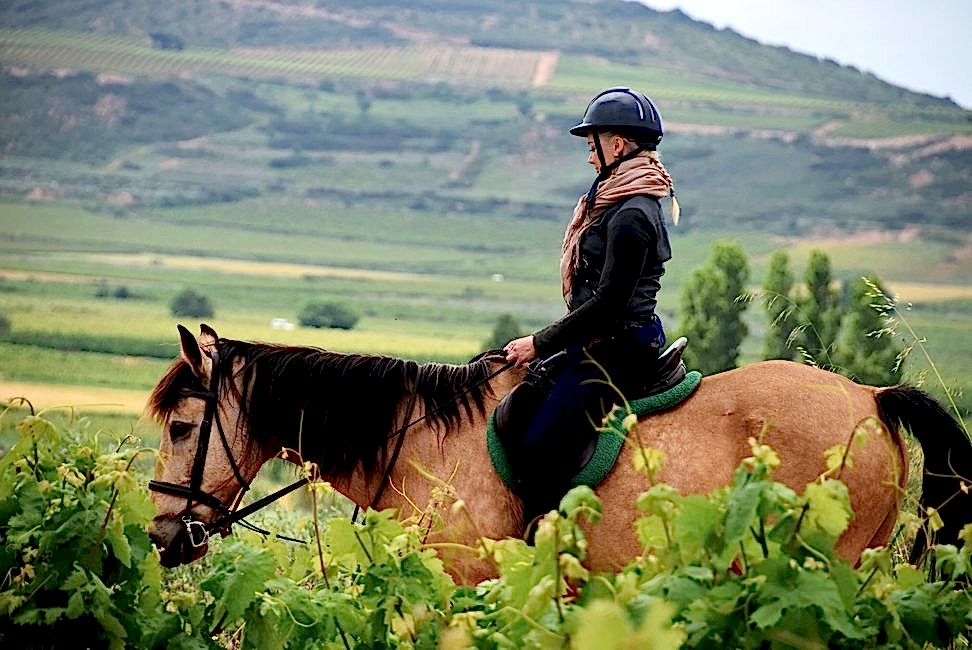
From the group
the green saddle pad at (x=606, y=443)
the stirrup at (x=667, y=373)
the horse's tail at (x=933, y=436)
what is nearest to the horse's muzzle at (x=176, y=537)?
the green saddle pad at (x=606, y=443)

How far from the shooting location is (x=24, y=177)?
185m

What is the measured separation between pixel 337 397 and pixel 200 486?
0.72 m

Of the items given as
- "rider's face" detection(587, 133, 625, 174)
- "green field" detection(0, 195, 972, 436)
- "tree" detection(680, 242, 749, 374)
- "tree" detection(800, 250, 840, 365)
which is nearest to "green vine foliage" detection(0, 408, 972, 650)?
"rider's face" detection(587, 133, 625, 174)

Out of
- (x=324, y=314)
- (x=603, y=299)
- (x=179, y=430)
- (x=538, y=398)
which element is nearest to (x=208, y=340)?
(x=179, y=430)

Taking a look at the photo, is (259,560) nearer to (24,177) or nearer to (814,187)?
(814,187)

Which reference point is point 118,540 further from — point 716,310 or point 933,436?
point 716,310

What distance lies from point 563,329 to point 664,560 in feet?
8.23

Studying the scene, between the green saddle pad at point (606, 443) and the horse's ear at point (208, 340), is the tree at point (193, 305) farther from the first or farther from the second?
the green saddle pad at point (606, 443)

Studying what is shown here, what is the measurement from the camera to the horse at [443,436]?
Result: 5.64 meters

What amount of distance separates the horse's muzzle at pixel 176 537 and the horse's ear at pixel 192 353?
2.16 ft

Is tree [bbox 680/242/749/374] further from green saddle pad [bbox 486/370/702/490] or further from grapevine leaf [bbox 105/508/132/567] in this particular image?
grapevine leaf [bbox 105/508/132/567]

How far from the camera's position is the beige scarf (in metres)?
5.91

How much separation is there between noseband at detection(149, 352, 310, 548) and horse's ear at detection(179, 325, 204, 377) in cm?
9

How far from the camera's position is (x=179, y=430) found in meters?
6.18
